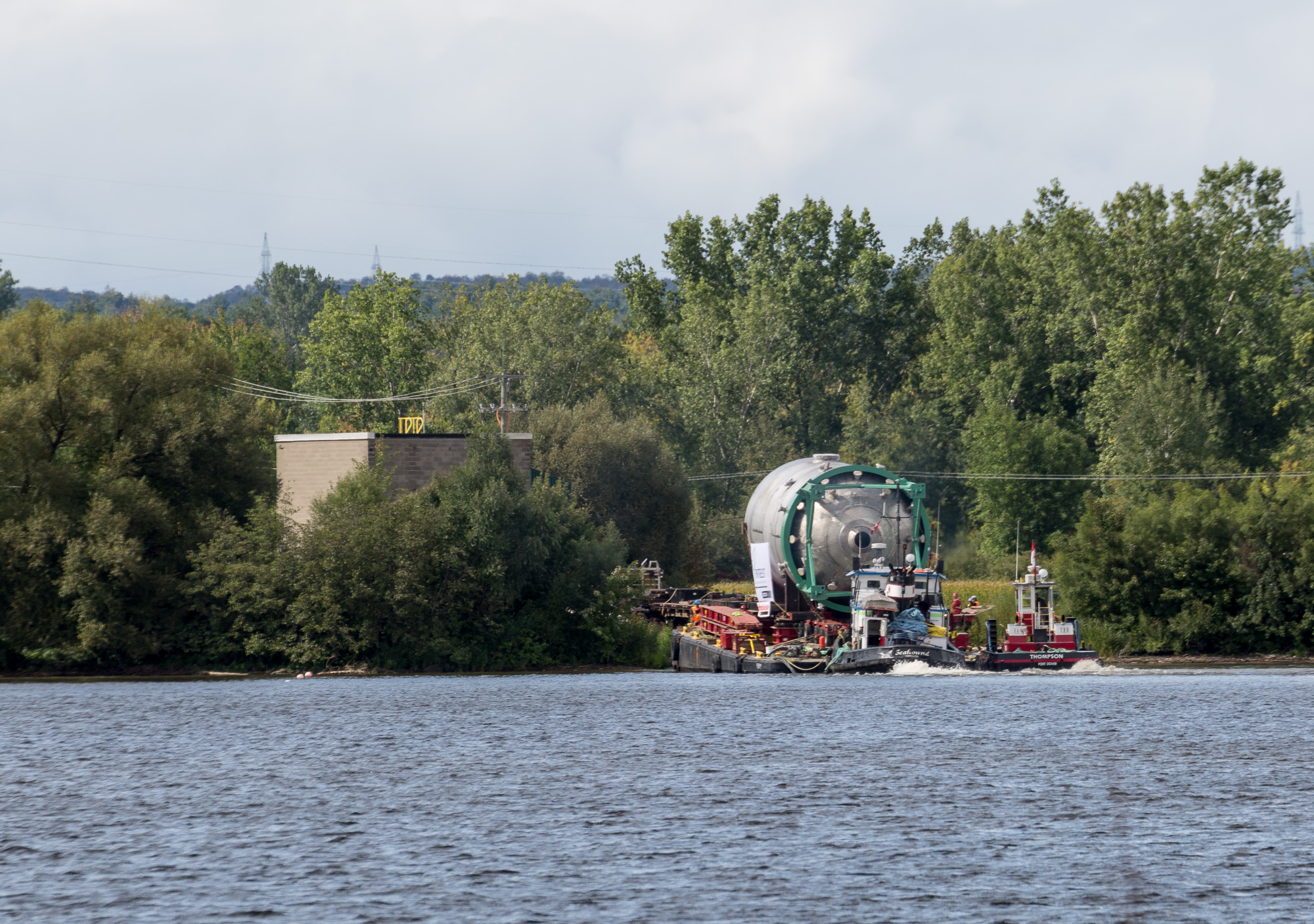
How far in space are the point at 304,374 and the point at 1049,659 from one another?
3155 inches

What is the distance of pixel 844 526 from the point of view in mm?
58625

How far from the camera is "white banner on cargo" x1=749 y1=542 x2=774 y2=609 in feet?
204

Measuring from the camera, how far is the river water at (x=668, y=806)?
24.3 meters

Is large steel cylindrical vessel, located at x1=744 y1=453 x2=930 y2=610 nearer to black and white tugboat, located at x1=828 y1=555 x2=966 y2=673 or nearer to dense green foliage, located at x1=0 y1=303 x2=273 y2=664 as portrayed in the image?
black and white tugboat, located at x1=828 y1=555 x2=966 y2=673

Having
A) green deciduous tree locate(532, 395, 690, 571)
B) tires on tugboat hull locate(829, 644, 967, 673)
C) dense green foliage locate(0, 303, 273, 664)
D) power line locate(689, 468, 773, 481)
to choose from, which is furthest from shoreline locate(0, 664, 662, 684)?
power line locate(689, 468, 773, 481)

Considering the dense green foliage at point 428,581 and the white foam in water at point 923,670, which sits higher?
the dense green foliage at point 428,581

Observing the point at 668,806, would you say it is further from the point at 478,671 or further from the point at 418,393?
the point at 418,393

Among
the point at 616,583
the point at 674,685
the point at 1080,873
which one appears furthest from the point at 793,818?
the point at 616,583

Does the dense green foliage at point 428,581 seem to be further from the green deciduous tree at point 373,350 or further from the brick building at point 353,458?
the green deciduous tree at point 373,350

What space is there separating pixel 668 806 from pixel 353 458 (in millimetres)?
42849

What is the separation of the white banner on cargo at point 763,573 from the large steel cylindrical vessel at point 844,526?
231 cm

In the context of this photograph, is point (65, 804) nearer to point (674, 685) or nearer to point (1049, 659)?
point (674, 685)

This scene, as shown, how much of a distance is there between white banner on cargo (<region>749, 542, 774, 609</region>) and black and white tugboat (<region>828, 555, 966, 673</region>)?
5481 millimetres

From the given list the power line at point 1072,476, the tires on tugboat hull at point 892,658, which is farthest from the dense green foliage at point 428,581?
the power line at point 1072,476
